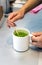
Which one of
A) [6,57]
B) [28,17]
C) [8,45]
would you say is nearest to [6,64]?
[6,57]

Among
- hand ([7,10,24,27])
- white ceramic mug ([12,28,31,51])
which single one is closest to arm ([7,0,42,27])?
hand ([7,10,24,27])

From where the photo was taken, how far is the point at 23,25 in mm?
1118

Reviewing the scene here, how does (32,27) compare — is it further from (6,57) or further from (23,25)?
(6,57)

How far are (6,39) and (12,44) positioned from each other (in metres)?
0.07


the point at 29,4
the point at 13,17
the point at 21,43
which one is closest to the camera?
the point at 21,43

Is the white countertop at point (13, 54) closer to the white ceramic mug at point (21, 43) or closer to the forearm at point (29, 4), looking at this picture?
the white ceramic mug at point (21, 43)

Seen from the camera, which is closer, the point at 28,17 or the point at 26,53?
the point at 26,53

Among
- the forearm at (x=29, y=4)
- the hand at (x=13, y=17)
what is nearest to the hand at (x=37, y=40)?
the hand at (x=13, y=17)

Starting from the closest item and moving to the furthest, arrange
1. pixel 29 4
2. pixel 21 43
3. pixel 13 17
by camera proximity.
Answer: pixel 21 43 < pixel 13 17 < pixel 29 4

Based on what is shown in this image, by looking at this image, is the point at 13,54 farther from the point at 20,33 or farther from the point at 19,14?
the point at 19,14

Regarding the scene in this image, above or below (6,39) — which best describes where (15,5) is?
above

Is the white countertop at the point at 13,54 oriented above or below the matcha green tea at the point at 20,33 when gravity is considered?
below

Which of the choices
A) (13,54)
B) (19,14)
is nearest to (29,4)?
(19,14)

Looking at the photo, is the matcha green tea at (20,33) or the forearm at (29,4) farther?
the forearm at (29,4)
